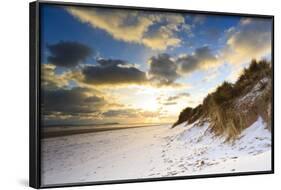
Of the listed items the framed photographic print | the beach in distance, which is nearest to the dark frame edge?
the framed photographic print

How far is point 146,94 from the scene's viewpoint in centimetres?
768

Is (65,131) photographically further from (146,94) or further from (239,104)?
(239,104)

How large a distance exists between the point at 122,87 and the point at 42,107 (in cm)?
95

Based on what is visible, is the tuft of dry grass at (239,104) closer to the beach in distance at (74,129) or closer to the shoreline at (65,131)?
the beach in distance at (74,129)

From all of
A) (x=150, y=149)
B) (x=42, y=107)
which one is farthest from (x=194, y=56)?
(x=42, y=107)

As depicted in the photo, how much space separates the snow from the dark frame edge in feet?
0.33

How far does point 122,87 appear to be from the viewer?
24.8 ft

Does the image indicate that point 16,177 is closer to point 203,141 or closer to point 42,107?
point 42,107

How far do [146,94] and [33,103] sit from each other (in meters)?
1.30

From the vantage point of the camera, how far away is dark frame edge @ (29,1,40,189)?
7094 mm

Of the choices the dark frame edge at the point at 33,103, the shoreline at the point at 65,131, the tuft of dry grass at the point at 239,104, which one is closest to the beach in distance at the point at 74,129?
the shoreline at the point at 65,131

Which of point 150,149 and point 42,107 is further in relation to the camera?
point 150,149

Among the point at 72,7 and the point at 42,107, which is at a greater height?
the point at 72,7

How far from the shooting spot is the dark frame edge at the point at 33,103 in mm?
7094
